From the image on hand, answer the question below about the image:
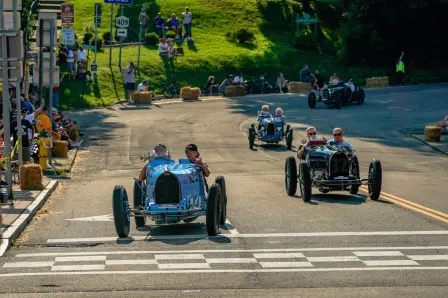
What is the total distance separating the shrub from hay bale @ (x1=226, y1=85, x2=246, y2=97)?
30.5 feet

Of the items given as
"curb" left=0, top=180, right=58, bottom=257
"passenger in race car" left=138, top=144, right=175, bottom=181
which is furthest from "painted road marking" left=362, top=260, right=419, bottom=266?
"curb" left=0, top=180, right=58, bottom=257

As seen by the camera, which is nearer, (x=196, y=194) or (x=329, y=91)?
(x=196, y=194)

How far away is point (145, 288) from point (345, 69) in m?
52.2

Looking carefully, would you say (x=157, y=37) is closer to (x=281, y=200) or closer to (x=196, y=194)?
(x=281, y=200)

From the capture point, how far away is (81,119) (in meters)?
47.3

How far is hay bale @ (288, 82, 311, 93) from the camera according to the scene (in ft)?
193

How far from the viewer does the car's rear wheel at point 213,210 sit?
59.9ft

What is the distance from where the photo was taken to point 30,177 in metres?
25.7

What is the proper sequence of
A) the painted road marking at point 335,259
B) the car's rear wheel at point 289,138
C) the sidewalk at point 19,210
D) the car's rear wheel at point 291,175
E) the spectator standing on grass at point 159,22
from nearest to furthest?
1. the painted road marking at point 335,259
2. the sidewalk at point 19,210
3. the car's rear wheel at point 291,175
4. the car's rear wheel at point 289,138
5. the spectator standing on grass at point 159,22

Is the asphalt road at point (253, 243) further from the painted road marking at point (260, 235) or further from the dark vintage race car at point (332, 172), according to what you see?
the dark vintage race car at point (332, 172)

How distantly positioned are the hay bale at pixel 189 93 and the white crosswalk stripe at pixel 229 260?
3834cm

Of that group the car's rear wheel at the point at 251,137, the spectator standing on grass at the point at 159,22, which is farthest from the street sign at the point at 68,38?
the spectator standing on grass at the point at 159,22

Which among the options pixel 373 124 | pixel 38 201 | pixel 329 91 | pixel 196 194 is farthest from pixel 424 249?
pixel 329 91

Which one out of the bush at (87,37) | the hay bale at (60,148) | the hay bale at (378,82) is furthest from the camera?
the hay bale at (378,82)
